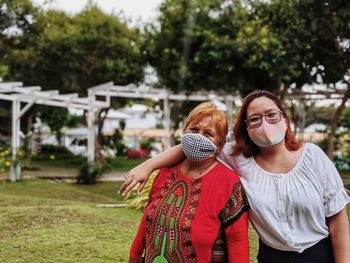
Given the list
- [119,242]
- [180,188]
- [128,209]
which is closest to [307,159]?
[180,188]

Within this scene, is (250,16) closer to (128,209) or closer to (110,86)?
(110,86)

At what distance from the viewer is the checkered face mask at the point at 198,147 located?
1979 millimetres

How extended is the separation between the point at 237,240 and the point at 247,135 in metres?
0.44

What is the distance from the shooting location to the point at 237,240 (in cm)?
195

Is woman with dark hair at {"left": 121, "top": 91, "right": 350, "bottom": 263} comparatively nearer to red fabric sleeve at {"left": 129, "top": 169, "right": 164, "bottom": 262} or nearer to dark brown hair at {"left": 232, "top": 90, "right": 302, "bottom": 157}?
dark brown hair at {"left": 232, "top": 90, "right": 302, "bottom": 157}

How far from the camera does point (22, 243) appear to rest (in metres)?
4.88

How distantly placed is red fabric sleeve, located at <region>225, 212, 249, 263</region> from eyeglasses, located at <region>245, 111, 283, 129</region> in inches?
13.8

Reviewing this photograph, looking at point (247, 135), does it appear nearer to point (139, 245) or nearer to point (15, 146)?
point (139, 245)

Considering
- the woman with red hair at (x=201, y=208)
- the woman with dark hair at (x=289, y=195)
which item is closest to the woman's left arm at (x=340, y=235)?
the woman with dark hair at (x=289, y=195)

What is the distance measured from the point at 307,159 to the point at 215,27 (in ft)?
37.9

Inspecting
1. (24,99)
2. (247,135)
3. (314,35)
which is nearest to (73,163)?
(24,99)

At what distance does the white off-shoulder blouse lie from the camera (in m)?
1.90

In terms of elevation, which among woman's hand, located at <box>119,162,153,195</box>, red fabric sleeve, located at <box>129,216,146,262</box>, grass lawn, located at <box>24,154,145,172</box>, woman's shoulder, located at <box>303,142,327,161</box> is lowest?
grass lawn, located at <box>24,154,145,172</box>

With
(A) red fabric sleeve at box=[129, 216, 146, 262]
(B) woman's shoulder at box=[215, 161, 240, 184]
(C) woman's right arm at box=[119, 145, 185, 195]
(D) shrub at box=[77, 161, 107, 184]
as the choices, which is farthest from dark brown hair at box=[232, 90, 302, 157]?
(D) shrub at box=[77, 161, 107, 184]
